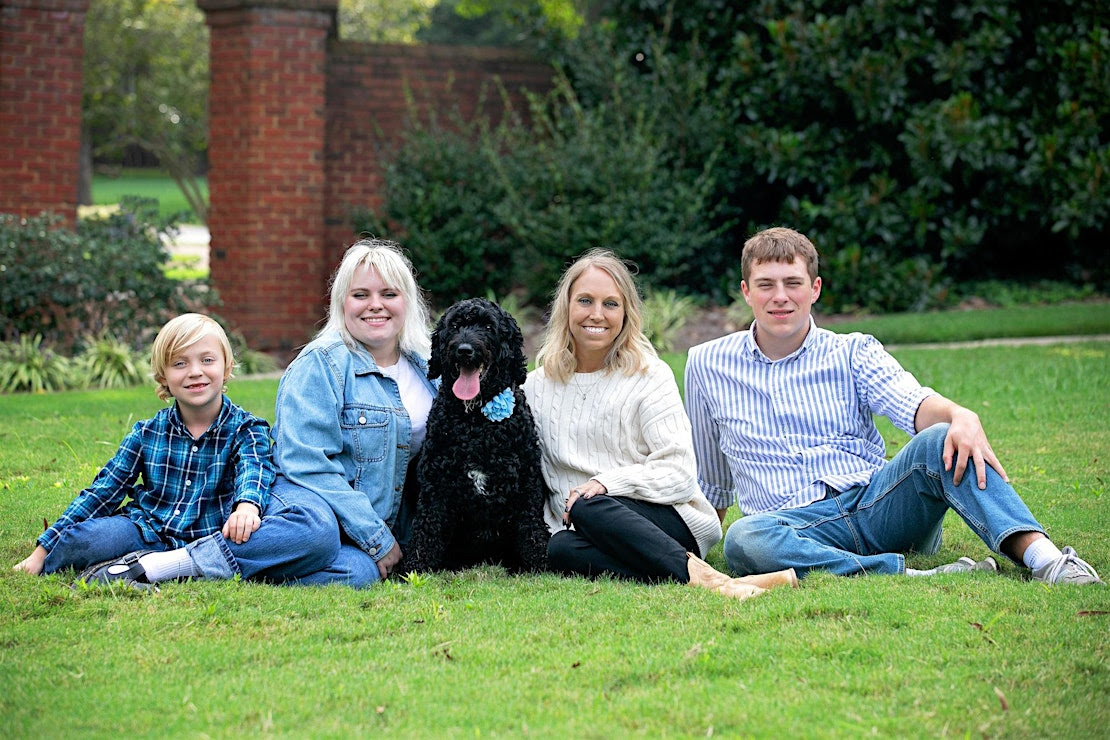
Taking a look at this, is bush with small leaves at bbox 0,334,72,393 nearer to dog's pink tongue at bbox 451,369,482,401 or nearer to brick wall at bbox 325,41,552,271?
brick wall at bbox 325,41,552,271

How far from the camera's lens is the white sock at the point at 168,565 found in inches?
176

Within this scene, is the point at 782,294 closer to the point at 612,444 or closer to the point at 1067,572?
the point at 612,444

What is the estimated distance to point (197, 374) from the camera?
461 cm

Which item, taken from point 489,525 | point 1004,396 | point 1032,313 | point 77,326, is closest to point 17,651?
point 489,525

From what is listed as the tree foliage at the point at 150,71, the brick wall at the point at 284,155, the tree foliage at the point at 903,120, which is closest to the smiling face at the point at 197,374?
the brick wall at the point at 284,155

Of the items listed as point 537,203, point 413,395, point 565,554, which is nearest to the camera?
point 565,554

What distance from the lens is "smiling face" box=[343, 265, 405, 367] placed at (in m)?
4.91

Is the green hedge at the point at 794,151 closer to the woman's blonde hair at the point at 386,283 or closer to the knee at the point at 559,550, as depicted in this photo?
the woman's blonde hair at the point at 386,283

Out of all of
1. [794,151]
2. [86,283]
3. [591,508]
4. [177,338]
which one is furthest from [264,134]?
[591,508]

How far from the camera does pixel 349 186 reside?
41.1 feet

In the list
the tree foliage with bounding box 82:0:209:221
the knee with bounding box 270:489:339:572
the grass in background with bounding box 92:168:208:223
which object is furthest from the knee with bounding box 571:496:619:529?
the grass in background with bounding box 92:168:208:223

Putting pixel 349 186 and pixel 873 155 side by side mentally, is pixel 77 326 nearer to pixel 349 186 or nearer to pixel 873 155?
pixel 349 186

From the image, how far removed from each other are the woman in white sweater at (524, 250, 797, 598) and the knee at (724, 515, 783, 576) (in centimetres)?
19

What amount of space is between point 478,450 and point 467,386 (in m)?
0.27
